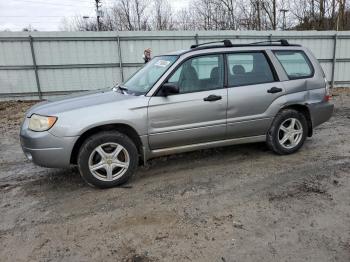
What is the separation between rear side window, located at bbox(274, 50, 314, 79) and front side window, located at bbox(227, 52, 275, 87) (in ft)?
1.05

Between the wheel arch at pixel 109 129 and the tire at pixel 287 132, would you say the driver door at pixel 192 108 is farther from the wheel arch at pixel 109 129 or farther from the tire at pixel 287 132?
the tire at pixel 287 132

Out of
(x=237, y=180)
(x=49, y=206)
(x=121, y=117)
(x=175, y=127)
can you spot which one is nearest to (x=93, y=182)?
(x=49, y=206)

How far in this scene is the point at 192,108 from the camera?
4258 mm

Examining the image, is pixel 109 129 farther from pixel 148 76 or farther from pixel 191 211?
pixel 191 211

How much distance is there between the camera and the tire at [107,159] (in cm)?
387

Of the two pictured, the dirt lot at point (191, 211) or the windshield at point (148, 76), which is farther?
the windshield at point (148, 76)

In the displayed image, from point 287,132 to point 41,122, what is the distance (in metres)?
3.68

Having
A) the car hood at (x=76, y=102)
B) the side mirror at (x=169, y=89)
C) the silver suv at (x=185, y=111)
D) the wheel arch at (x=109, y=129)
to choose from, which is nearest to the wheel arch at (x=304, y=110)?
the silver suv at (x=185, y=111)

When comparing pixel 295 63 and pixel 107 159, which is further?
pixel 295 63

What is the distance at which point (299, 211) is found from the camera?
3363 mm

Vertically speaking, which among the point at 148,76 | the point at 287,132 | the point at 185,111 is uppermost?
the point at 148,76

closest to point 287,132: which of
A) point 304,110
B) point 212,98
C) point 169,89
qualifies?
point 304,110

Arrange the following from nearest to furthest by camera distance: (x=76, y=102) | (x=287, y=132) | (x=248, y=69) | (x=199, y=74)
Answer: (x=76, y=102), (x=199, y=74), (x=248, y=69), (x=287, y=132)

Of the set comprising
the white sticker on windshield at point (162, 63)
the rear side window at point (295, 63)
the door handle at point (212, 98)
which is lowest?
the door handle at point (212, 98)
